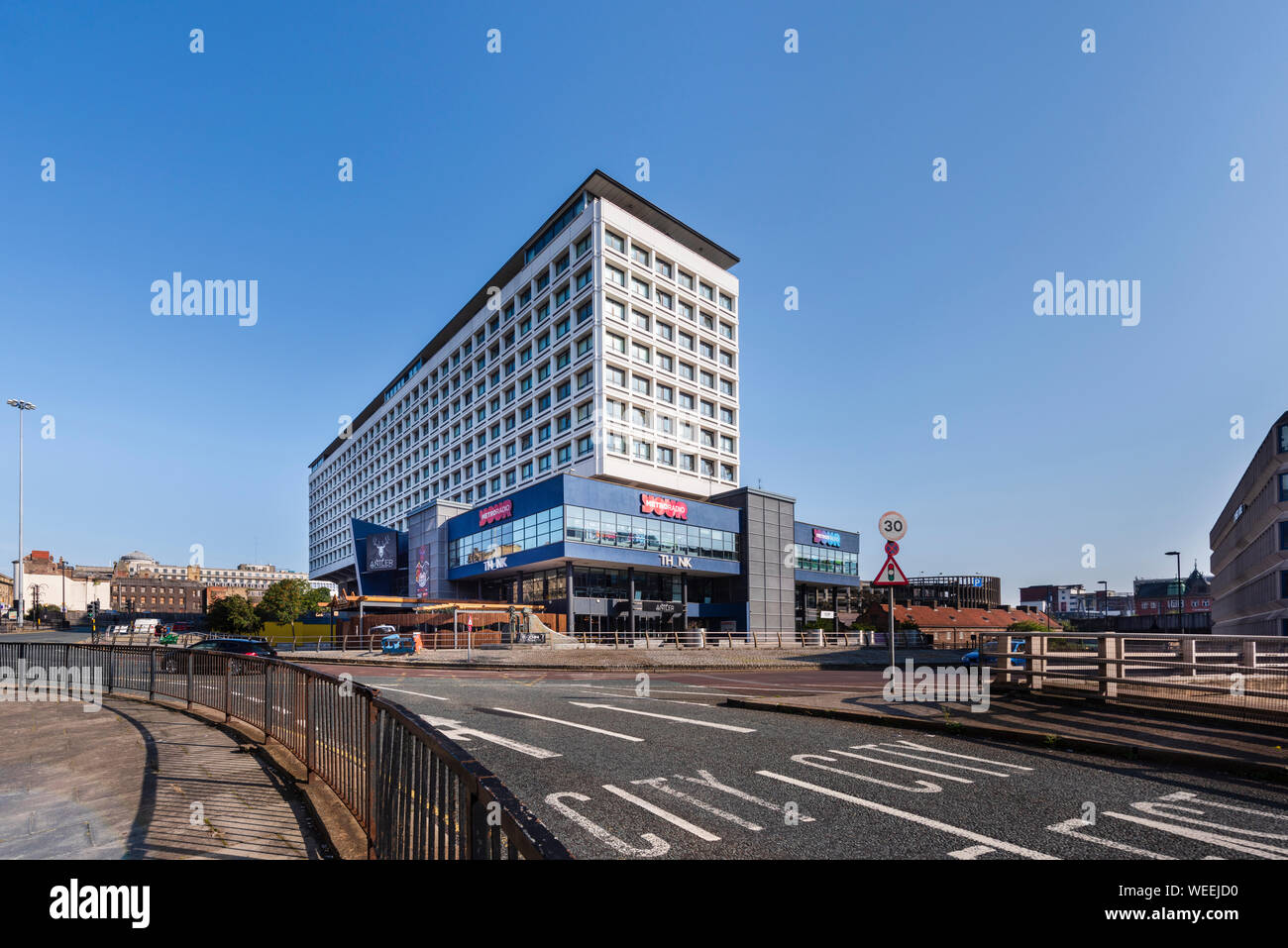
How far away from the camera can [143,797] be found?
252 inches

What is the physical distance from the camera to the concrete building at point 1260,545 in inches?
1778

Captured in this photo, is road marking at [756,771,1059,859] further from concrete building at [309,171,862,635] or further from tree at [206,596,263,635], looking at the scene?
tree at [206,596,263,635]

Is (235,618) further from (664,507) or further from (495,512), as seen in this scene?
(664,507)

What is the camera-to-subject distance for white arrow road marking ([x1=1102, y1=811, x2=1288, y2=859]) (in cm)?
510

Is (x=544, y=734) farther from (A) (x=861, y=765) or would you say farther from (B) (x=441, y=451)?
(B) (x=441, y=451)

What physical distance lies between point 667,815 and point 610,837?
30.5 inches

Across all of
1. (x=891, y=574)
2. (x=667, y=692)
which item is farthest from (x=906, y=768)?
(x=667, y=692)

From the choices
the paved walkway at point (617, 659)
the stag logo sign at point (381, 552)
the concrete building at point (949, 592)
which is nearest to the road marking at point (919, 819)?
the paved walkway at point (617, 659)

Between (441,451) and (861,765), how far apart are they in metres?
78.0

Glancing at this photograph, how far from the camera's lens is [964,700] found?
1265 cm

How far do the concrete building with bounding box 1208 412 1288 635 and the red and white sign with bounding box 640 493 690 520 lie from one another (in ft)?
111

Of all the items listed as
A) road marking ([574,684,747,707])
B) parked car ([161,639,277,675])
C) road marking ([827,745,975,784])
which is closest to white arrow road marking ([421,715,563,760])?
parked car ([161,639,277,675])

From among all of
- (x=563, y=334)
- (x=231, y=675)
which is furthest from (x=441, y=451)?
(x=231, y=675)
